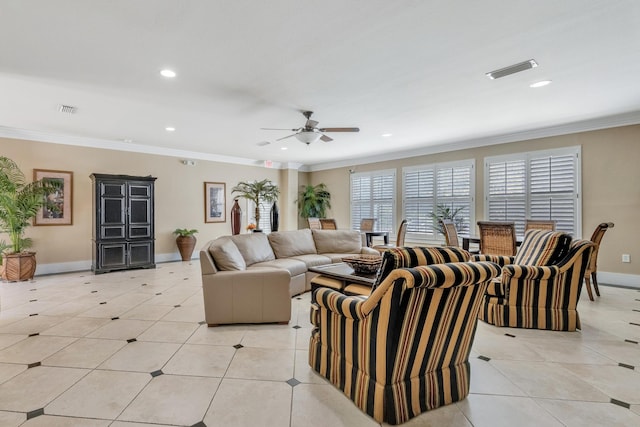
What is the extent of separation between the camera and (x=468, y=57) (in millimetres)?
2867

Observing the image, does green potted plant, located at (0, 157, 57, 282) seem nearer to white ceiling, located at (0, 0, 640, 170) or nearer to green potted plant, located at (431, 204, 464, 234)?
white ceiling, located at (0, 0, 640, 170)

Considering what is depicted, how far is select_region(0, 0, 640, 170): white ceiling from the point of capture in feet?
7.32

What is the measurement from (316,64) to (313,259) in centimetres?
271

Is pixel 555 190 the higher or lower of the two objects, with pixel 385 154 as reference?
A: lower

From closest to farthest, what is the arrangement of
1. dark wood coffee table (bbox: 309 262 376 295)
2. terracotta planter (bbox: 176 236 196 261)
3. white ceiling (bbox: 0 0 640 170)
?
white ceiling (bbox: 0 0 640 170)
dark wood coffee table (bbox: 309 262 376 295)
terracotta planter (bbox: 176 236 196 261)

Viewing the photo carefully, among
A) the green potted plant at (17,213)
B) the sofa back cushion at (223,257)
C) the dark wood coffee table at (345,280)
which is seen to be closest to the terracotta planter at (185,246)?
the green potted plant at (17,213)

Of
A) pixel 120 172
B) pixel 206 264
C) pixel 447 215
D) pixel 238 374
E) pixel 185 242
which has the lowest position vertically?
pixel 238 374

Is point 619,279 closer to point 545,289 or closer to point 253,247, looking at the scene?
point 545,289

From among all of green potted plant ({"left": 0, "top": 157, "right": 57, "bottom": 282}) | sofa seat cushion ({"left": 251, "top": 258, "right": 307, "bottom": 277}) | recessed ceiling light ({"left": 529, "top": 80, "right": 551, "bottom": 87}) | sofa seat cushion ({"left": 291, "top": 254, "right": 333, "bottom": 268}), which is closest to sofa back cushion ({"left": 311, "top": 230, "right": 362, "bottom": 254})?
sofa seat cushion ({"left": 291, "top": 254, "right": 333, "bottom": 268})

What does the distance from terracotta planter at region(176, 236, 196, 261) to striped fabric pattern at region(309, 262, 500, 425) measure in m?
5.85

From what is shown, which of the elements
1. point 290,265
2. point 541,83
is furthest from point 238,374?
point 541,83

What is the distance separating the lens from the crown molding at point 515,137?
4.69m

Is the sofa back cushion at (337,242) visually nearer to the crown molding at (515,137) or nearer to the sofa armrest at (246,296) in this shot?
the sofa armrest at (246,296)

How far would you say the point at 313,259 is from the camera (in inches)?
185
